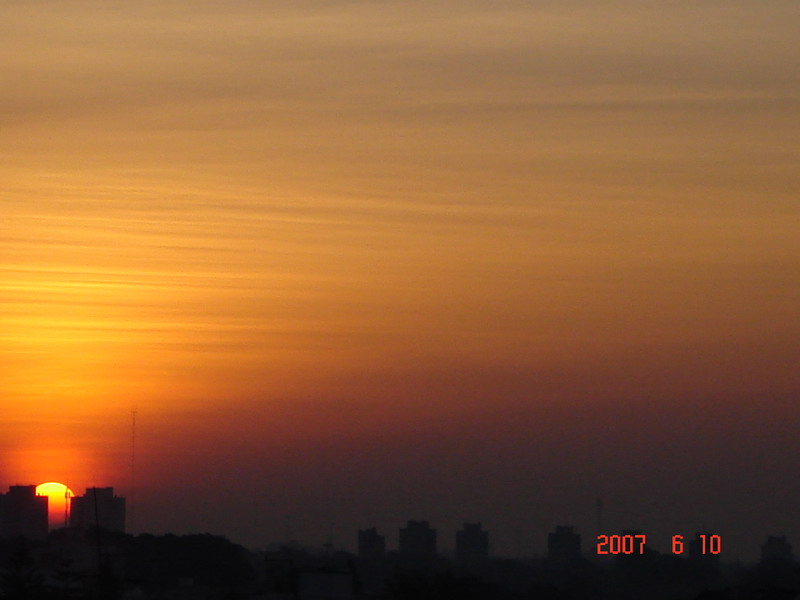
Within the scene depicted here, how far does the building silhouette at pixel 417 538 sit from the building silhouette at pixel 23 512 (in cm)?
4319

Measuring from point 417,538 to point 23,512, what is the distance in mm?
47714

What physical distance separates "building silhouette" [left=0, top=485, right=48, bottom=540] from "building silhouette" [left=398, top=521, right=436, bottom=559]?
4319cm

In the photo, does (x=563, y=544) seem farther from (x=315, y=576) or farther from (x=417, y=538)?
(x=315, y=576)

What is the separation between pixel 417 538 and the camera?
196125 mm

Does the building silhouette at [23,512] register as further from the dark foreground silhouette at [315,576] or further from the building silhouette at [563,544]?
the building silhouette at [563,544]

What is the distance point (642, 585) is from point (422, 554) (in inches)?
2482

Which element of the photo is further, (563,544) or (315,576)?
(563,544)

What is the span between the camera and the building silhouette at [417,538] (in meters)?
193

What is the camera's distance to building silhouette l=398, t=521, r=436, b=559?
633 feet
